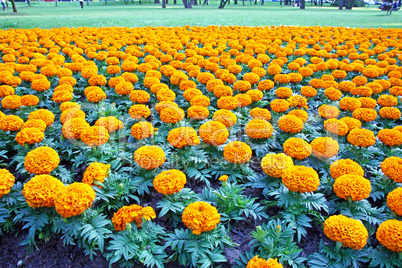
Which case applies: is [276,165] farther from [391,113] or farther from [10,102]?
[10,102]

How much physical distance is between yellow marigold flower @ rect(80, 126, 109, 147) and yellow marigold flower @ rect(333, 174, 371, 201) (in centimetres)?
284

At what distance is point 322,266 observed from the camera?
251 cm

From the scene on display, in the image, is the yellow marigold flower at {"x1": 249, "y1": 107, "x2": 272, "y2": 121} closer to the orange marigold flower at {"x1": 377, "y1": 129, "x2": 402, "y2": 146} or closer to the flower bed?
the flower bed

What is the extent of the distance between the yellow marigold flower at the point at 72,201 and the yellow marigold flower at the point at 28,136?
131 cm

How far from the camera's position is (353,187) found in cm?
273

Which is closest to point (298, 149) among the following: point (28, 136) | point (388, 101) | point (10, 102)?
point (388, 101)

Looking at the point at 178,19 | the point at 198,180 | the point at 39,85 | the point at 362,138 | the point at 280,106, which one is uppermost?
the point at 178,19

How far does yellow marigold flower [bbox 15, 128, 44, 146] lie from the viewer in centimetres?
333

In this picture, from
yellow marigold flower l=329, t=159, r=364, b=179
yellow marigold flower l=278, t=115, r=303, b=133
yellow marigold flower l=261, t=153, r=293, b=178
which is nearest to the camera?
yellow marigold flower l=329, t=159, r=364, b=179

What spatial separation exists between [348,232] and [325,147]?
4.35ft

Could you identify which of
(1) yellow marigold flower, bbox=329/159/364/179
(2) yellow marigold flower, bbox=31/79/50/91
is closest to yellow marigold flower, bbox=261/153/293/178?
(1) yellow marigold flower, bbox=329/159/364/179

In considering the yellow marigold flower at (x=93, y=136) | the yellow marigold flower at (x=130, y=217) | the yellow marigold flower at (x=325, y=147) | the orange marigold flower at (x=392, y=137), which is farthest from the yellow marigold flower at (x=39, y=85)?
the orange marigold flower at (x=392, y=137)

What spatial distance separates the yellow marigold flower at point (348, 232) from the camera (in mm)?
2350

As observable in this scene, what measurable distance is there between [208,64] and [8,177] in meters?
4.87
